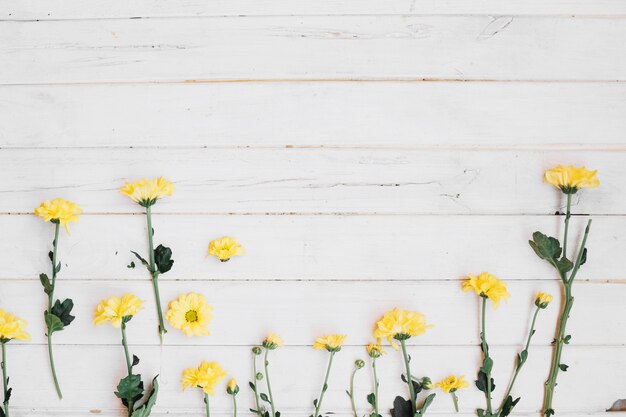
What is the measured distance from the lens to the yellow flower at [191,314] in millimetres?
922

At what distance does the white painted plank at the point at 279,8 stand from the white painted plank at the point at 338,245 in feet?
1.42

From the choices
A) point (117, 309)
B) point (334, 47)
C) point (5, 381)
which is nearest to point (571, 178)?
point (334, 47)

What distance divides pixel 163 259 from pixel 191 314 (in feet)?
0.43

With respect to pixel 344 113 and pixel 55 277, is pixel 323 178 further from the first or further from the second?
pixel 55 277

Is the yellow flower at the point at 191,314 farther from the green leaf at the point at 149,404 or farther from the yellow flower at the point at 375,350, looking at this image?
the yellow flower at the point at 375,350

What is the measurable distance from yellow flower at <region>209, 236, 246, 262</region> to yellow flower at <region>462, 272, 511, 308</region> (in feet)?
1.62

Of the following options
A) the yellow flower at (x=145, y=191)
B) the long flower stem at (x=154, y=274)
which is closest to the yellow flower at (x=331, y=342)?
the long flower stem at (x=154, y=274)

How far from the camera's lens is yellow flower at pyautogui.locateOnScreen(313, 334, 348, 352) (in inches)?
36.3

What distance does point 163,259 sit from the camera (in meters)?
0.94

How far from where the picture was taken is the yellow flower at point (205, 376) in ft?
2.98

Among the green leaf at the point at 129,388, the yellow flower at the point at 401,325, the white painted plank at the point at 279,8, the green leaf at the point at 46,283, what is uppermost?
the white painted plank at the point at 279,8

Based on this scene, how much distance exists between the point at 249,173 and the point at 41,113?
18.3 inches

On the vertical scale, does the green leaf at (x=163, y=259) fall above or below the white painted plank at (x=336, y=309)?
above

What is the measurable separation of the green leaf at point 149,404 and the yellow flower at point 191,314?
0.14m
